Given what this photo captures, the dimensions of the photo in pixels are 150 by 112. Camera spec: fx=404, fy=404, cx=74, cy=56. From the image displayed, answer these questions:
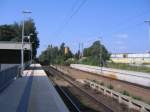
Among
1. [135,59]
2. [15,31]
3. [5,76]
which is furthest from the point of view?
[15,31]

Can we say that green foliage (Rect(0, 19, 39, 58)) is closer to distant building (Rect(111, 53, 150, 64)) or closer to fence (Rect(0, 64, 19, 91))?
distant building (Rect(111, 53, 150, 64))

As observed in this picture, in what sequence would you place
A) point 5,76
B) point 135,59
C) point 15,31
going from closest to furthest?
point 5,76
point 135,59
point 15,31

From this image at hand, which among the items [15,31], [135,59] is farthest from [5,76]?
[15,31]

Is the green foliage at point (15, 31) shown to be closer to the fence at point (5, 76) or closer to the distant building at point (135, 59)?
the distant building at point (135, 59)

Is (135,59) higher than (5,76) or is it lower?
higher

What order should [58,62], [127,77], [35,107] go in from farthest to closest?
[58,62] < [127,77] < [35,107]

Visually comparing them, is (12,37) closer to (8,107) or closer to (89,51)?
(89,51)

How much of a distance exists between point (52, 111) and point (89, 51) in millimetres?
160170

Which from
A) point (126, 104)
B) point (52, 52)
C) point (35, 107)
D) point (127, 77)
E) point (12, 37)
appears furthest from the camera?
point (52, 52)

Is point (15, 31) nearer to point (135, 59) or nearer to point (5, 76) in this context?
point (135, 59)

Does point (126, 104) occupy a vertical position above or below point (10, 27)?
below

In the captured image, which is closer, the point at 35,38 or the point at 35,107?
the point at 35,107

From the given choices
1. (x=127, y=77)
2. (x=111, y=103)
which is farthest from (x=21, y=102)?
(x=127, y=77)

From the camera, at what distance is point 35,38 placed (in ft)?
441
